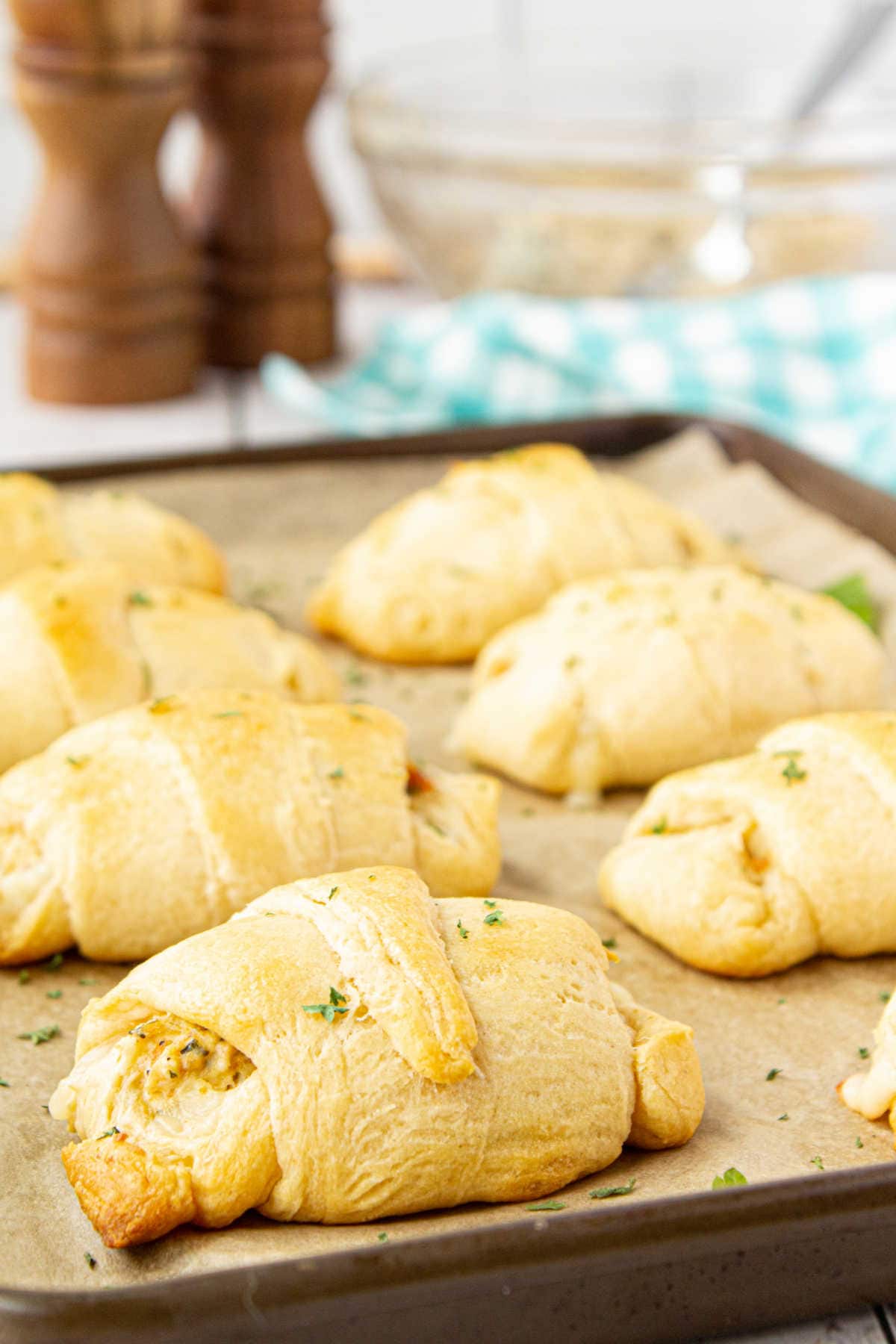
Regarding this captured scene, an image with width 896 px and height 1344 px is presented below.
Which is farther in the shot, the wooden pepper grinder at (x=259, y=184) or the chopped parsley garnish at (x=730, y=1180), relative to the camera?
the wooden pepper grinder at (x=259, y=184)

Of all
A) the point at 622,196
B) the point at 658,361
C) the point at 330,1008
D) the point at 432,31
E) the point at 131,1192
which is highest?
the point at 432,31

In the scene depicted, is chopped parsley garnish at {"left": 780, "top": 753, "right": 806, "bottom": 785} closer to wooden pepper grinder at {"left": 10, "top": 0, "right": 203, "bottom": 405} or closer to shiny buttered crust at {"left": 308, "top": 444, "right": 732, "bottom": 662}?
shiny buttered crust at {"left": 308, "top": 444, "right": 732, "bottom": 662}

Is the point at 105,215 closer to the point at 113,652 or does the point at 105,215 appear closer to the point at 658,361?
the point at 658,361

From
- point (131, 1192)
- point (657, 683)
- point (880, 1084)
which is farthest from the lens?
point (657, 683)

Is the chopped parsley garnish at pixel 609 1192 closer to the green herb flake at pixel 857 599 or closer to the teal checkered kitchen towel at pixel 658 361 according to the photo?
the green herb flake at pixel 857 599

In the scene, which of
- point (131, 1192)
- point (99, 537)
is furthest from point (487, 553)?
point (131, 1192)

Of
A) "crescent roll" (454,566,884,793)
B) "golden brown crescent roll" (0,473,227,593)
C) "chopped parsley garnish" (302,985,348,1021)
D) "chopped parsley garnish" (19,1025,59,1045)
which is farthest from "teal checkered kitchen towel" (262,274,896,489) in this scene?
"chopped parsley garnish" (302,985,348,1021)

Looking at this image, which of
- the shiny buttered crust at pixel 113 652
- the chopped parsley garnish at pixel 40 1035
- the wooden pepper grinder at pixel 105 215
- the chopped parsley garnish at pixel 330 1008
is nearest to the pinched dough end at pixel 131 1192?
the chopped parsley garnish at pixel 330 1008

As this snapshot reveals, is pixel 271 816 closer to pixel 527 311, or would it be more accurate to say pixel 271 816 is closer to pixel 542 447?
pixel 542 447
